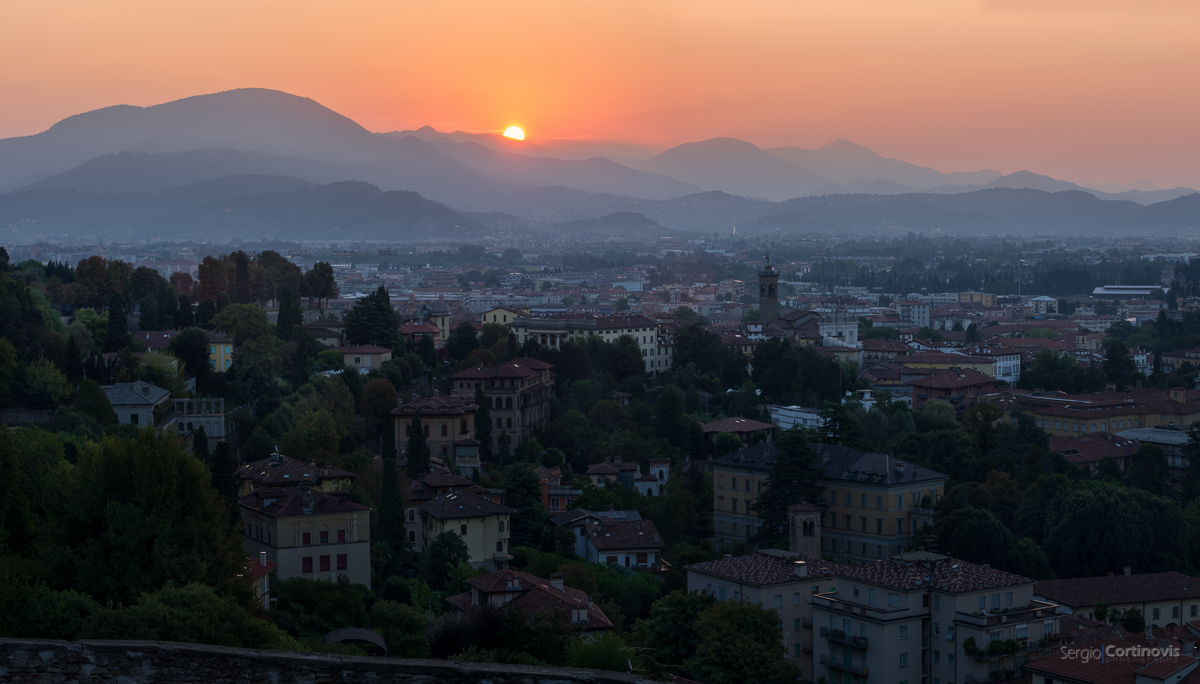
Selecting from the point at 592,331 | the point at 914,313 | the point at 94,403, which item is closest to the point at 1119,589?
the point at 94,403

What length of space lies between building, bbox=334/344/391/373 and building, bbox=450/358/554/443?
2444 mm

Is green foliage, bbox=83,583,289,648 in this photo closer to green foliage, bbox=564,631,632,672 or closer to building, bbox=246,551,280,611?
building, bbox=246,551,280,611

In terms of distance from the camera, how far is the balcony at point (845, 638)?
757 inches

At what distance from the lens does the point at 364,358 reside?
1458 inches

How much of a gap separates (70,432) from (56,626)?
12.9m

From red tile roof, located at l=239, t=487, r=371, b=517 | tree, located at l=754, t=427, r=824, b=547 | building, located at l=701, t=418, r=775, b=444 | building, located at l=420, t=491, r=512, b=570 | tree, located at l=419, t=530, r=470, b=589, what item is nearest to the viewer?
red tile roof, located at l=239, t=487, r=371, b=517

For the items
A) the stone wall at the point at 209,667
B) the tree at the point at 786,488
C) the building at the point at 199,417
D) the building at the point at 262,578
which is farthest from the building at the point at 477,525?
the stone wall at the point at 209,667

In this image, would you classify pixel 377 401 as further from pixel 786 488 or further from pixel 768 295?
pixel 768 295

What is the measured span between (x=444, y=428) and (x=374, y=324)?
25.9ft

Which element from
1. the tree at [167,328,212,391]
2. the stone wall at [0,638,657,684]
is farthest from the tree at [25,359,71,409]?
the stone wall at [0,638,657,684]

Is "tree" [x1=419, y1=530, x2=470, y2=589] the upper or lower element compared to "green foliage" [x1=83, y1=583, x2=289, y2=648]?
lower

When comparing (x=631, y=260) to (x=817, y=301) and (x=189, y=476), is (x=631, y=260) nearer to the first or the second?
(x=817, y=301)

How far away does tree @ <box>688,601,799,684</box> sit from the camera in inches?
712

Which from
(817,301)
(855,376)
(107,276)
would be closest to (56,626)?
(107,276)
